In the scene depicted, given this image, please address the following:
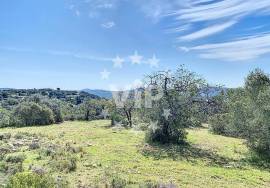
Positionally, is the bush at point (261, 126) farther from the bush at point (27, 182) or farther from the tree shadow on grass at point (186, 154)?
the bush at point (27, 182)

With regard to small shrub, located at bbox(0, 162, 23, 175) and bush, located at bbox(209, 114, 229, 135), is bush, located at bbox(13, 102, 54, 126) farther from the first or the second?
small shrub, located at bbox(0, 162, 23, 175)

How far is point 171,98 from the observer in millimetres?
40188

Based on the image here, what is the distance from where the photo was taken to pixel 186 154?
33.7 meters

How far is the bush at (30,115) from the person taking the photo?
7288 cm

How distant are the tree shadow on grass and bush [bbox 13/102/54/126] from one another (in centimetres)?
4270

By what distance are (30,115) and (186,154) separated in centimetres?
→ 4803

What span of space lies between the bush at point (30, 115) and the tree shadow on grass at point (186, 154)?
140 ft

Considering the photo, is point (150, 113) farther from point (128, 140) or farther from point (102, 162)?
point (102, 162)

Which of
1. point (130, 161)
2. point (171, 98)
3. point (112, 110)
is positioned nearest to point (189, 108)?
point (171, 98)

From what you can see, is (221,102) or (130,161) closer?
(130,161)

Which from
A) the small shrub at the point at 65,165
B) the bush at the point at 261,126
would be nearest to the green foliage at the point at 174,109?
the bush at the point at 261,126

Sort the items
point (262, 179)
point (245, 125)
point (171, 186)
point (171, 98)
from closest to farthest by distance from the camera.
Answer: point (171, 186) < point (262, 179) < point (245, 125) < point (171, 98)

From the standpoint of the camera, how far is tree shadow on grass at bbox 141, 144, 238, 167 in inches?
1209

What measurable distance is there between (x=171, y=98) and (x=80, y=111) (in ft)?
186
